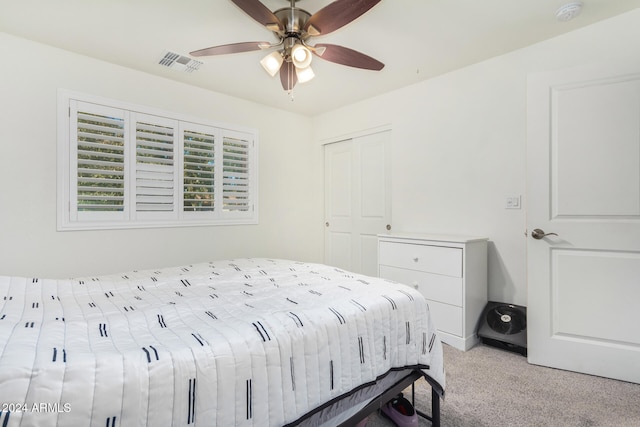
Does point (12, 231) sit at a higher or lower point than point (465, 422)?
higher

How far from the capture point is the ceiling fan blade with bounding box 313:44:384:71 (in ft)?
6.45

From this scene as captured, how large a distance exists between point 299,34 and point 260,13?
1.02 ft

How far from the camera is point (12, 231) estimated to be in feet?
7.59

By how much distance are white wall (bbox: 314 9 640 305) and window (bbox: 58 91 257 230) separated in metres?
1.81

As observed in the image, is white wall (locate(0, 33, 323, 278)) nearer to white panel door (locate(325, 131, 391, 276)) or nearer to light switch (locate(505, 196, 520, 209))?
white panel door (locate(325, 131, 391, 276))

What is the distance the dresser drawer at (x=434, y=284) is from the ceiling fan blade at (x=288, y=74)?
1888 millimetres

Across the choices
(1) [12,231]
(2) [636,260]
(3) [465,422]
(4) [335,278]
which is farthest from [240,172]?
(2) [636,260]

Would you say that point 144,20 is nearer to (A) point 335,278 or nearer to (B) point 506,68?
(A) point 335,278

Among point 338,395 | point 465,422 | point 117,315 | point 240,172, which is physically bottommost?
point 465,422

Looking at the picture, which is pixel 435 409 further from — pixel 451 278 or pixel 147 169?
pixel 147 169

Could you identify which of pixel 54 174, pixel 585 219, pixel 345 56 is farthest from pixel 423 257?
pixel 54 174

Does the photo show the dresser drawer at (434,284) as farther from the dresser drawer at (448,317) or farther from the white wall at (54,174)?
the white wall at (54,174)

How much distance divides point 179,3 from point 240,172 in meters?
1.84

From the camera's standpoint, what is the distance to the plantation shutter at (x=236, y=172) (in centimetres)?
344
